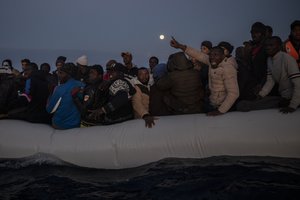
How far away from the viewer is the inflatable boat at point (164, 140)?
429 cm

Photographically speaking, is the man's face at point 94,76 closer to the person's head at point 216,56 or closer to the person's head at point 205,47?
the person's head at point 216,56

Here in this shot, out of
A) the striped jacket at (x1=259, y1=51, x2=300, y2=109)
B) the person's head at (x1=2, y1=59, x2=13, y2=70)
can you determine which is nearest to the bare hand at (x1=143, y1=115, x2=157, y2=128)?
the striped jacket at (x1=259, y1=51, x2=300, y2=109)

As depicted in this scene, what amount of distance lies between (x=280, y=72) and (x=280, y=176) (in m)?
1.68

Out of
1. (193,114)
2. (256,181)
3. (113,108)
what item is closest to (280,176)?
(256,181)

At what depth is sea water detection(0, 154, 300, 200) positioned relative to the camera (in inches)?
140

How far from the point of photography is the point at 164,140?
464 centimetres

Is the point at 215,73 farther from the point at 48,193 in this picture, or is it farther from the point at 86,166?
the point at 48,193

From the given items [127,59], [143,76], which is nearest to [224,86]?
[143,76]

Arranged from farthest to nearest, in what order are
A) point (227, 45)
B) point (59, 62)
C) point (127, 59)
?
1. point (59, 62)
2. point (127, 59)
3. point (227, 45)

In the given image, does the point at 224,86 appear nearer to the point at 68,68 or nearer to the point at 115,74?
the point at 115,74

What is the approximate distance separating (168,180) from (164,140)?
78 centimetres

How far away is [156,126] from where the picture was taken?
15.8 feet

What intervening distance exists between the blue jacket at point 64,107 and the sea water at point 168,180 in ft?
2.98

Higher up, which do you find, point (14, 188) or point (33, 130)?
point (33, 130)
